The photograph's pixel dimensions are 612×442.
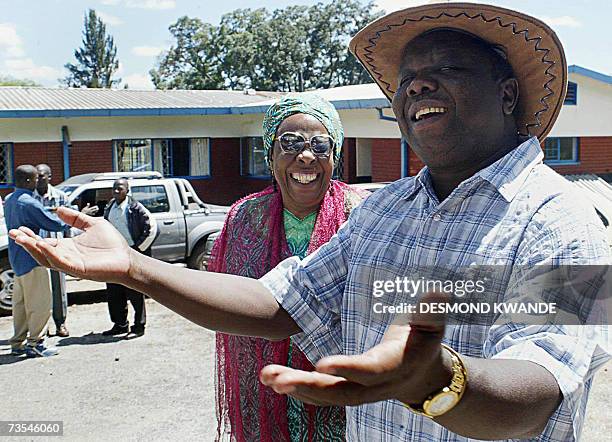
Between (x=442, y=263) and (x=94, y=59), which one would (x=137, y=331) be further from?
(x=94, y=59)

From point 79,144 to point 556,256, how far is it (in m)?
18.6

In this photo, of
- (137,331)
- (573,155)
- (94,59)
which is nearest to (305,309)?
(137,331)

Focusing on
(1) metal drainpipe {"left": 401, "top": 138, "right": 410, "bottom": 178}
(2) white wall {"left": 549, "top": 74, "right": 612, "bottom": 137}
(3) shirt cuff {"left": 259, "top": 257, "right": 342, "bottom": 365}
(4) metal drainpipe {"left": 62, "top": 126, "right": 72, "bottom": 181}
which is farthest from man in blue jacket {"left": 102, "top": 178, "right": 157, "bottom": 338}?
(2) white wall {"left": 549, "top": 74, "right": 612, "bottom": 137}

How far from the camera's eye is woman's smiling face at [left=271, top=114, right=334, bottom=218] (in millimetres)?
2859

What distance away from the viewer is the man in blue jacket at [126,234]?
7.86m

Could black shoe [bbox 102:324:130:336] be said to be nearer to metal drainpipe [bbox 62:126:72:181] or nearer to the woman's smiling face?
the woman's smiling face

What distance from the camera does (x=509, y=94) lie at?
1.77 meters

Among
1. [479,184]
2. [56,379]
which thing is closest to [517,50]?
[479,184]

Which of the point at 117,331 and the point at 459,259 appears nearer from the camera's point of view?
the point at 459,259

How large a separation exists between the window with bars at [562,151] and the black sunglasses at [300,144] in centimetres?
1684

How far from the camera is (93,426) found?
5.45 meters

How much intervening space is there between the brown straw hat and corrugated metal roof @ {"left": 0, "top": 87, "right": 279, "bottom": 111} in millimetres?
16673

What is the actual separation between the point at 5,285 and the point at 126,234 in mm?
2114

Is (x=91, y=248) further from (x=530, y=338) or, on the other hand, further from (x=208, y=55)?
(x=208, y=55)
